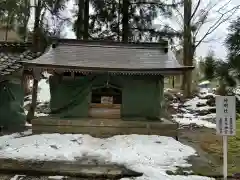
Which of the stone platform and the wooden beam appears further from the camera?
the stone platform

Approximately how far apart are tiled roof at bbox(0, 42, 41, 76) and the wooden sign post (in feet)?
27.4

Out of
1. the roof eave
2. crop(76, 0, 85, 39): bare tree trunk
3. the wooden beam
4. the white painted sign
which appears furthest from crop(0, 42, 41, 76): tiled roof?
the wooden beam

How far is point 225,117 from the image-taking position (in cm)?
667

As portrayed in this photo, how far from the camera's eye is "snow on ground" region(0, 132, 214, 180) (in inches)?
291

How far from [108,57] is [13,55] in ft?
15.0

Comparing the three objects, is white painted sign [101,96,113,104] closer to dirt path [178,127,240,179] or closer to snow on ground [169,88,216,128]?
dirt path [178,127,240,179]

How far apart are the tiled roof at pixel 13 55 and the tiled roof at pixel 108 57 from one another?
55.9 inches

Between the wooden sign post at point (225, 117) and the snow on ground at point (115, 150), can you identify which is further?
the snow on ground at point (115, 150)

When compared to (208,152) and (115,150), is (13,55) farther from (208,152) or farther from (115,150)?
(208,152)

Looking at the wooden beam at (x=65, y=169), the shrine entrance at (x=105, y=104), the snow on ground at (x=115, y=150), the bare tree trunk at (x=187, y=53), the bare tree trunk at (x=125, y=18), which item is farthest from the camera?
the bare tree trunk at (x=187, y=53)

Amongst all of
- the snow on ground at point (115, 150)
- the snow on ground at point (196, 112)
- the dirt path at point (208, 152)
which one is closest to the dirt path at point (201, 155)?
the dirt path at point (208, 152)

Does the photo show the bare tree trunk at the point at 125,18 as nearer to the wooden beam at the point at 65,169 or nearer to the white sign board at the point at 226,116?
the wooden beam at the point at 65,169

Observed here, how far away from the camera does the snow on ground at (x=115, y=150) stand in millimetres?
7391

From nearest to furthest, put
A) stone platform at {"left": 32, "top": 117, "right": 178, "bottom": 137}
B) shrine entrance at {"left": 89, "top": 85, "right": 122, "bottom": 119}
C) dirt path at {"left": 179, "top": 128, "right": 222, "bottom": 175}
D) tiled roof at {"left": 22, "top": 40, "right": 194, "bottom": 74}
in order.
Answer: dirt path at {"left": 179, "top": 128, "right": 222, "bottom": 175}
stone platform at {"left": 32, "top": 117, "right": 178, "bottom": 137}
tiled roof at {"left": 22, "top": 40, "right": 194, "bottom": 74}
shrine entrance at {"left": 89, "top": 85, "right": 122, "bottom": 119}
